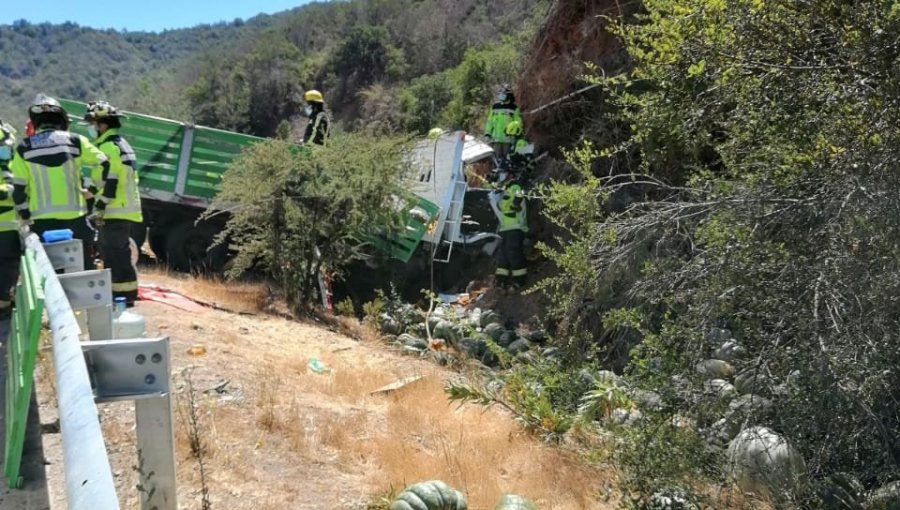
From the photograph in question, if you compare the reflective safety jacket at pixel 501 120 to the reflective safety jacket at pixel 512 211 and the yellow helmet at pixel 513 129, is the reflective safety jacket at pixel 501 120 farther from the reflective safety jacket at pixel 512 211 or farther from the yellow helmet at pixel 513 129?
the reflective safety jacket at pixel 512 211

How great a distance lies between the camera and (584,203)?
4.83 metres

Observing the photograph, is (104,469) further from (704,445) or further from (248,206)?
(248,206)

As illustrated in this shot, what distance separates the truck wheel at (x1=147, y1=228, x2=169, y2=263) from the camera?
11.6m

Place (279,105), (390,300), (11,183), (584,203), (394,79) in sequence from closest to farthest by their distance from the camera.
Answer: (584,203), (11,183), (390,300), (394,79), (279,105)

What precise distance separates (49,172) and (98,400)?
15.9 ft

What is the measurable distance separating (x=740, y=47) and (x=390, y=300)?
7.90 meters

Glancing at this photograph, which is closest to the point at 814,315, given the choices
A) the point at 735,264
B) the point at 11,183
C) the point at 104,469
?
the point at 735,264

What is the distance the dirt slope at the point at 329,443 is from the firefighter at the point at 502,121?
5.46m

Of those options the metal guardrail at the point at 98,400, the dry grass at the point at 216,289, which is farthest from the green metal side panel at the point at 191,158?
the metal guardrail at the point at 98,400

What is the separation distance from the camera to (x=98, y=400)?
2.44 metres

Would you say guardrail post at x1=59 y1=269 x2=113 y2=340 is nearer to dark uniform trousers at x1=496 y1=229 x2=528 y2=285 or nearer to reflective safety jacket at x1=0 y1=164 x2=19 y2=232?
reflective safety jacket at x1=0 y1=164 x2=19 y2=232

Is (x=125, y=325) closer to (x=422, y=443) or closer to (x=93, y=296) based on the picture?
(x=93, y=296)

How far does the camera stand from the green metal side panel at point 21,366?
9.98 feet

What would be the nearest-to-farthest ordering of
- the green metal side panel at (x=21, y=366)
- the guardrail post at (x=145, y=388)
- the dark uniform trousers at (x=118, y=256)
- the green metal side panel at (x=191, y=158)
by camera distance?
the guardrail post at (x=145, y=388), the green metal side panel at (x=21, y=366), the dark uniform trousers at (x=118, y=256), the green metal side panel at (x=191, y=158)
